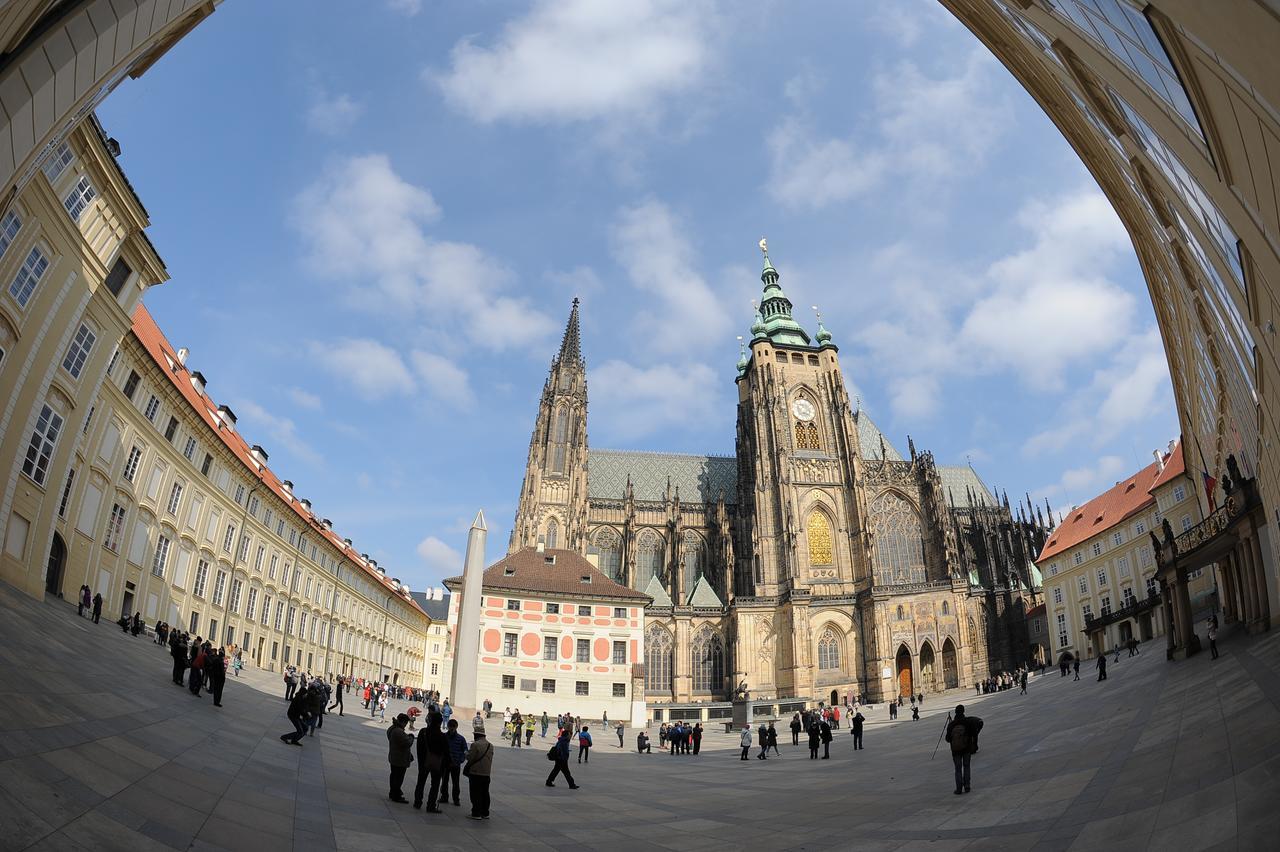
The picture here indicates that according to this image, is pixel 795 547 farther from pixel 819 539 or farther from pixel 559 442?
pixel 559 442

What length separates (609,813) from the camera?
1082 cm

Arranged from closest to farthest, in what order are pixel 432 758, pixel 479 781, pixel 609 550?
pixel 479 781, pixel 432 758, pixel 609 550

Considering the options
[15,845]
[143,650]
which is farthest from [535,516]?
[15,845]

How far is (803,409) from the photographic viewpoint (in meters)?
68.2

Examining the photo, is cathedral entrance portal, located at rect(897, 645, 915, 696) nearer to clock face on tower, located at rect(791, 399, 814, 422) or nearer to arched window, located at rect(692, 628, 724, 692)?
arched window, located at rect(692, 628, 724, 692)

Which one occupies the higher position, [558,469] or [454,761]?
[558,469]

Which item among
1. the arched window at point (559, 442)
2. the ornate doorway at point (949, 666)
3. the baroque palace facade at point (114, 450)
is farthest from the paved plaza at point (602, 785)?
the arched window at point (559, 442)

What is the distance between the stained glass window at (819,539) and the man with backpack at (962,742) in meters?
51.7

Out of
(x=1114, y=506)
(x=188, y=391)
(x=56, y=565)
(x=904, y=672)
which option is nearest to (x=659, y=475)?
(x=904, y=672)

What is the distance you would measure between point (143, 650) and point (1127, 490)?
54350mm

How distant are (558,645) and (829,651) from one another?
2442cm

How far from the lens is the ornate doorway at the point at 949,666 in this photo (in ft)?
174

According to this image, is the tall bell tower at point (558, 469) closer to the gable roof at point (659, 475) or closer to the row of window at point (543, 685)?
the gable roof at point (659, 475)

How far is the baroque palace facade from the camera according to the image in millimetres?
19078
